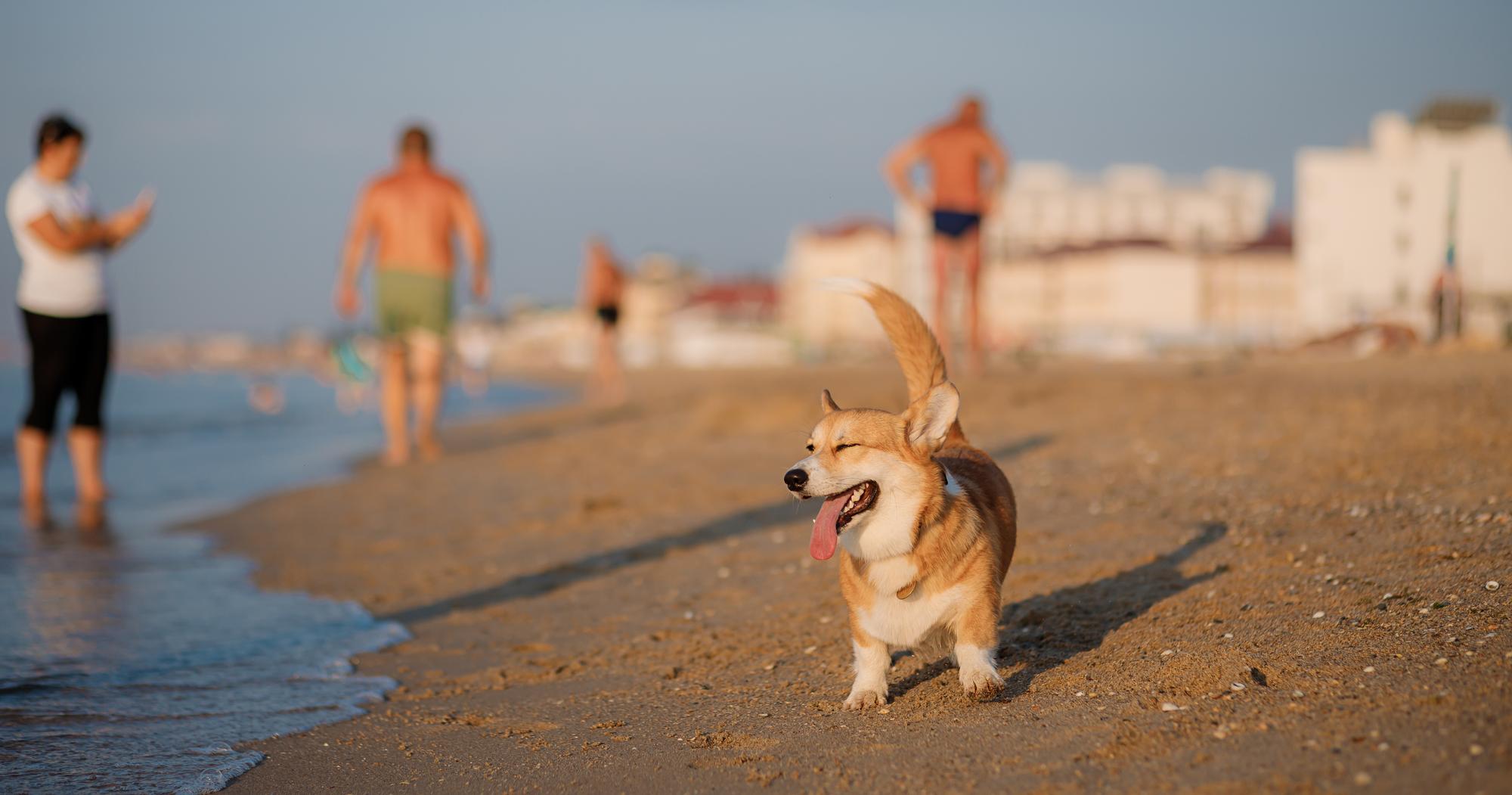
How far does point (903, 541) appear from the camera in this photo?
3387mm

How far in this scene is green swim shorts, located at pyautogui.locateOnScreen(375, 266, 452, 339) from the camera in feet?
30.4

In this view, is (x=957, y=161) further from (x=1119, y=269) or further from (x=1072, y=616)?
(x=1119, y=269)

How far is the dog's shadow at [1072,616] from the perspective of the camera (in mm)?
3639

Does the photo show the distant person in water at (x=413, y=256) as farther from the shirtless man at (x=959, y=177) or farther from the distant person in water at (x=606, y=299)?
the distant person in water at (x=606, y=299)

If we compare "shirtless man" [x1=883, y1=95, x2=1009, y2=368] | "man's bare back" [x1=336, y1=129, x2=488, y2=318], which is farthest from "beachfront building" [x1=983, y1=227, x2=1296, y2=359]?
"man's bare back" [x1=336, y1=129, x2=488, y2=318]

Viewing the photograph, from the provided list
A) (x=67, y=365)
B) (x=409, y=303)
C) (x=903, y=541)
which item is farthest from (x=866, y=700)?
(x=409, y=303)

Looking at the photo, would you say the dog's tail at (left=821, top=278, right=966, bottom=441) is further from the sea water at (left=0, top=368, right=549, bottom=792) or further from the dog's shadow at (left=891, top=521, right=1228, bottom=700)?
the sea water at (left=0, top=368, right=549, bottom=792)

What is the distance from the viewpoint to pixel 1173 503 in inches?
218

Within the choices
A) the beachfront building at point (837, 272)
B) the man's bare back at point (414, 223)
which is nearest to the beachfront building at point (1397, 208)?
the beachfront building at point (837, 272)

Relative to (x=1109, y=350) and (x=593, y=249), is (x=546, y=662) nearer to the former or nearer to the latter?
(x=593, y=249)

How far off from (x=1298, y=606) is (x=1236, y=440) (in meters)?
3.18

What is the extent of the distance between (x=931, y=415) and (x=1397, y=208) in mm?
68490

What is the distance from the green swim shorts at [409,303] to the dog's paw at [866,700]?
6.56m

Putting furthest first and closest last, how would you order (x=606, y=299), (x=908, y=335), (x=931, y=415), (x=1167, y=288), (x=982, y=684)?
(x=1167, y=288)
(x=606, y=299)
(x=908, y=335)
(x=931, y=415)
(x=982, y=684)
